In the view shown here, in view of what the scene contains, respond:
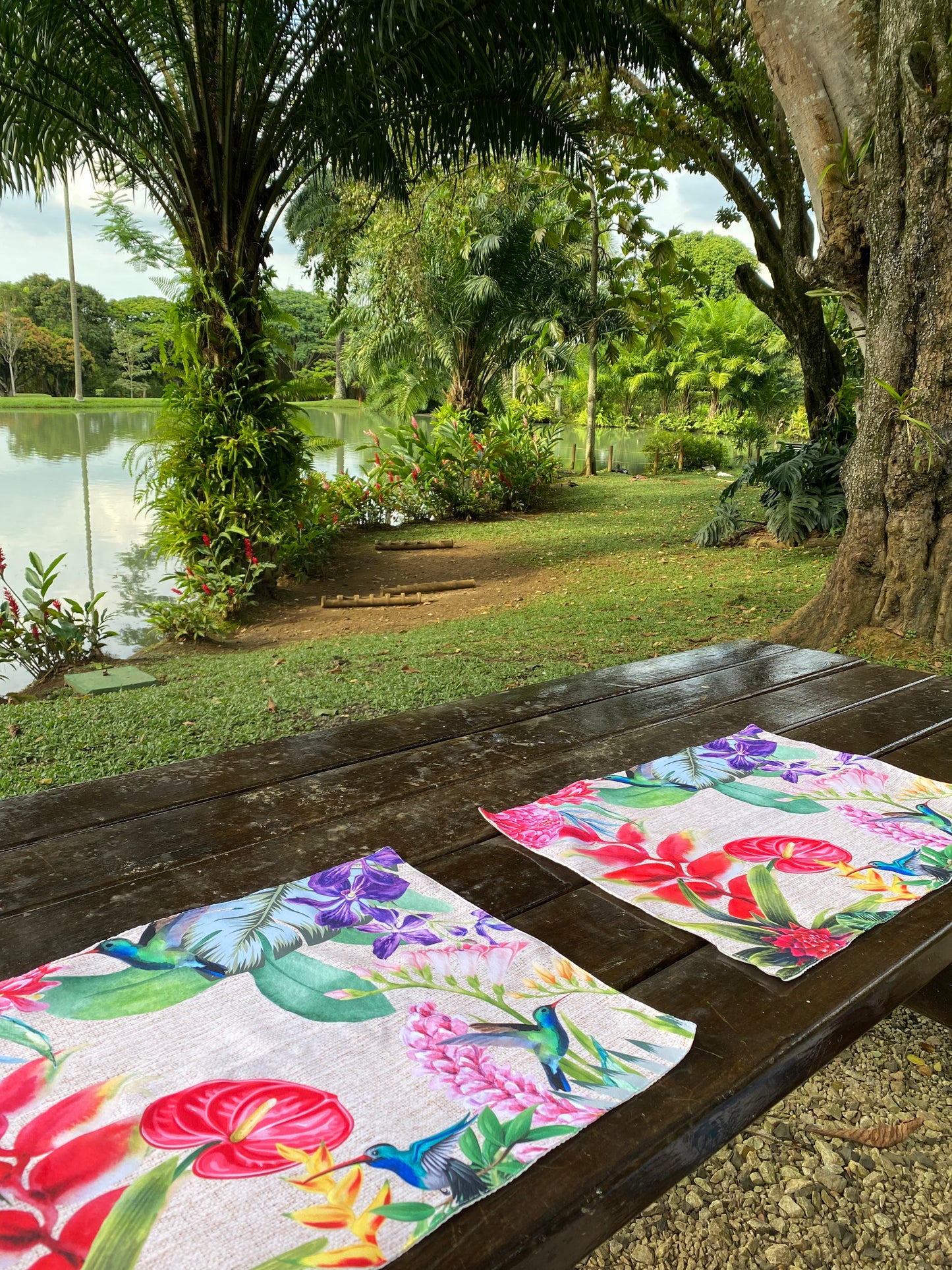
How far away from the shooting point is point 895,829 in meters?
1.29

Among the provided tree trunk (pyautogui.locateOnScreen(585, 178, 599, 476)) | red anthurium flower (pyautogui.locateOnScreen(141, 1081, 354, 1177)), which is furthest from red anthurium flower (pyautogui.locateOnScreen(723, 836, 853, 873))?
tree trunk (pyautogui.locateOnScreen(585, 178, 599, 476))

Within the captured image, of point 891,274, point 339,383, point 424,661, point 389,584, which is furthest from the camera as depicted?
point 339,383

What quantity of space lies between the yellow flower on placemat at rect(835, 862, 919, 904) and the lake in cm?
450

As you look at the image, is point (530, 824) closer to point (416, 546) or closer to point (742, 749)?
point (742, 749)

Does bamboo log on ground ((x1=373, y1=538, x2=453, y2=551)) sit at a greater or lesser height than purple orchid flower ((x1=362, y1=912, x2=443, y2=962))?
lesser

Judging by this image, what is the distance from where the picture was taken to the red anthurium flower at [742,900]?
3.43 ft

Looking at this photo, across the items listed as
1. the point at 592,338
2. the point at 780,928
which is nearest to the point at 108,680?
the point at 780,928

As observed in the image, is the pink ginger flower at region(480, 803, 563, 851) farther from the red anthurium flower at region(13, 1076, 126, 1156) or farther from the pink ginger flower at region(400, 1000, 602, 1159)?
the red anthurium flower at region(13, 1076, 126, 1156)

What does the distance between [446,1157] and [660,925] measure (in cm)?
42

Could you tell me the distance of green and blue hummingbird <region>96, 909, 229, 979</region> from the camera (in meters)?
0.93

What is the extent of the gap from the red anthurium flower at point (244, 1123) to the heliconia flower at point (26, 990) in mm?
214

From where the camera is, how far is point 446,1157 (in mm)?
687

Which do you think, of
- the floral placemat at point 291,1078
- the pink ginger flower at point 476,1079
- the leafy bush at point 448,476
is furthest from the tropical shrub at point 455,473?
the pink ginger flower at point 476,1079

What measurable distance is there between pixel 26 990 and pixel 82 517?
902cm
